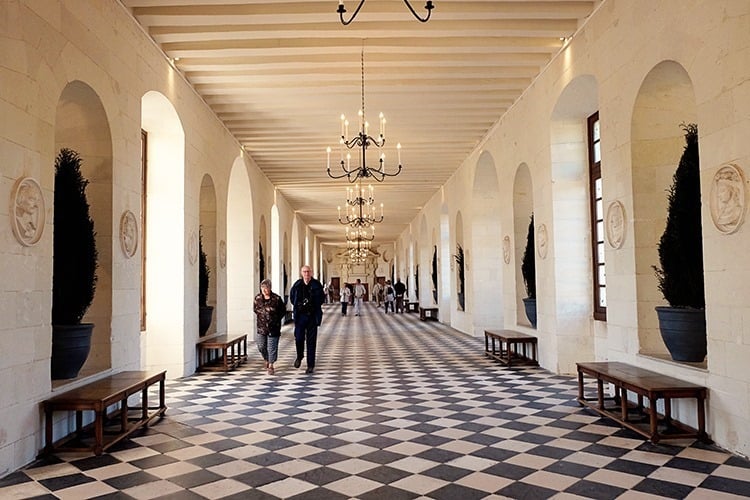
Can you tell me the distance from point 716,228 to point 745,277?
45cm

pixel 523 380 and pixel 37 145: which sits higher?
pixel 37 145

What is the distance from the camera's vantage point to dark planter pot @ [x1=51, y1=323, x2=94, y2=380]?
4.62 meters

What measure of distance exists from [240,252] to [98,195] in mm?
6648

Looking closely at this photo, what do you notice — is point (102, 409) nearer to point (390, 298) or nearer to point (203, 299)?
point (203, 299)

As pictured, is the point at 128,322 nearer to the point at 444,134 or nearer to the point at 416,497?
the point at 416,497

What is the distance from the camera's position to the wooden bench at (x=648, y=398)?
4.29m

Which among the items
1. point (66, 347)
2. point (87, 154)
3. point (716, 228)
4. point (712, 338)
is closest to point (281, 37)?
point (87, 154)

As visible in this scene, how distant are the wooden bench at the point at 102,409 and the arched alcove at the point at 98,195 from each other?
37 centimetres

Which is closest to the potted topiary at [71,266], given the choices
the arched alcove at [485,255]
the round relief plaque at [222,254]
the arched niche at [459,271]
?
the round relief plaque at [222,254]

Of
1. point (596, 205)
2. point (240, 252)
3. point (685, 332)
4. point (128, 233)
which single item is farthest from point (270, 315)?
point (685, 332)

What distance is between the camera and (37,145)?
4191 millimetres

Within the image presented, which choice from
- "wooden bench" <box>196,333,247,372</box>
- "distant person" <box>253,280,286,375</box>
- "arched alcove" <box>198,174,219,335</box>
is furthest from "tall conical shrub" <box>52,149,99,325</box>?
"arched alcove" <box>198,174,219,335</box>

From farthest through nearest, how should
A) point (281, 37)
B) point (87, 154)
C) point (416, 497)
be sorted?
point (281, 37) → point (87, 154) → point (416, 497)

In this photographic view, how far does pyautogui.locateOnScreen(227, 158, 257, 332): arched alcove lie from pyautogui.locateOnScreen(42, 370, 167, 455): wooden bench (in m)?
6.57
